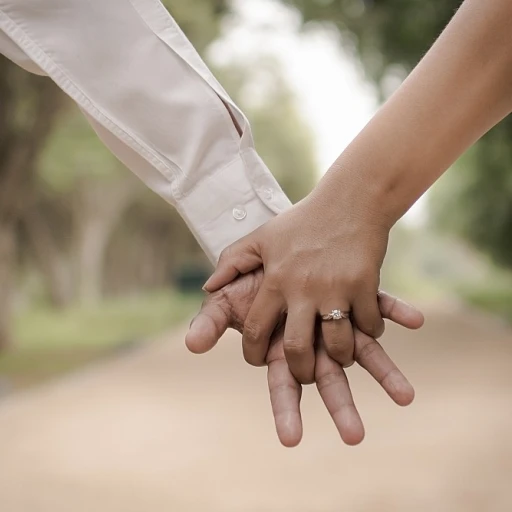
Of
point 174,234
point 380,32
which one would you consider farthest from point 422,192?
point 174,234

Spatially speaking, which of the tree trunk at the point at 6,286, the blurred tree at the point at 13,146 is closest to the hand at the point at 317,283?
the blurred tree at the point at 13,146

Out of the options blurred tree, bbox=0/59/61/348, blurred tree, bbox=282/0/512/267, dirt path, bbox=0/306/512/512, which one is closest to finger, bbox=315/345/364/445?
dirt path, bbox=0/306/512/512

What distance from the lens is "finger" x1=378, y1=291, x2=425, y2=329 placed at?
2.07 m

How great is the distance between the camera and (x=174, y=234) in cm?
4022

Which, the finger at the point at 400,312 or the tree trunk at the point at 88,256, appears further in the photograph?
the tree trunk at the point at 88,256

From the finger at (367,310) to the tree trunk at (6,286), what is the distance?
10.2 meters

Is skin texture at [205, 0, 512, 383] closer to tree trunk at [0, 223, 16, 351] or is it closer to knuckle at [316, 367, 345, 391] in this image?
knuckle at [316, 367, 345, 391]

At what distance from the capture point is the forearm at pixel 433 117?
198cm

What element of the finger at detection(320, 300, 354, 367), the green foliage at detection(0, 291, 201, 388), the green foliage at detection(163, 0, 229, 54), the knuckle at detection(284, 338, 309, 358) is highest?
the finger at detection(320, 300, 354, 367)

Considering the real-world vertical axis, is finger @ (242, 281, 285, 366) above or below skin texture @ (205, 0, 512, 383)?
below

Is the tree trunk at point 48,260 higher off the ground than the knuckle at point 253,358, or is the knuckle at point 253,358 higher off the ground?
the knuckle at point 253,358

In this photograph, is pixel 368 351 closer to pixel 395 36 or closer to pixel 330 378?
pixel 330 378

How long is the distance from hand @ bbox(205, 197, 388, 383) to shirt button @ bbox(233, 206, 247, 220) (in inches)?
9.5

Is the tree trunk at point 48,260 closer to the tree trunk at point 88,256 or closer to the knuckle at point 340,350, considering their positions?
the tree trunk at point 88,256
